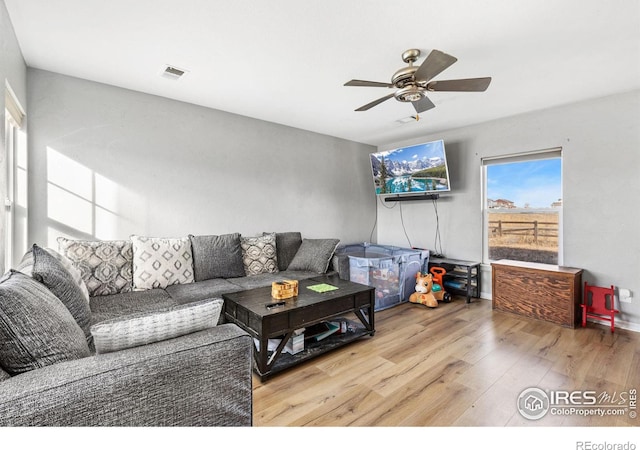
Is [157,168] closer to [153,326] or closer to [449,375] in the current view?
[153,326]

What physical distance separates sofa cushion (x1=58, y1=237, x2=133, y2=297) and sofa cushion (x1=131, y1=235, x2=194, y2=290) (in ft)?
0.26

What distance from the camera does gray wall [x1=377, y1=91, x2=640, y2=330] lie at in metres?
3.00

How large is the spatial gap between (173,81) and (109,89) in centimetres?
68

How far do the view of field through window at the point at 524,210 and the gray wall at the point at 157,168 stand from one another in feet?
7.94

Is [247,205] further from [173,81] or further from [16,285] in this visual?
[16,285]

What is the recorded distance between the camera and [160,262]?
9.37 feet

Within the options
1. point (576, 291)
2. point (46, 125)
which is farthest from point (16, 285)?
point (576, 291)

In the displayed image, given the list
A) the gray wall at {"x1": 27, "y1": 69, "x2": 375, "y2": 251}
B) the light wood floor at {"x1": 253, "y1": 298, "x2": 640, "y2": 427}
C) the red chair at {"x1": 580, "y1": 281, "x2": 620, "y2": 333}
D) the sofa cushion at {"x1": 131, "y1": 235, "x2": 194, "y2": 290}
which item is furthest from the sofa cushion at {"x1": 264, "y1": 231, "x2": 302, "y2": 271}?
the red chair at {"x1": 580, "y1": 281, "x2": 620, "y2": 333}

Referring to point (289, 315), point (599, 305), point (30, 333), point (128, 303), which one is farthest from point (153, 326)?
point (599, 305)

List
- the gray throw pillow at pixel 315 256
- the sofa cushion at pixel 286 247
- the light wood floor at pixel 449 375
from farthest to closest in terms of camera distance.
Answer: the sofa cushion at pixel 286 247 < the gray throw pillow at pixel 315 256 < the light wood floor at pixel 449 375

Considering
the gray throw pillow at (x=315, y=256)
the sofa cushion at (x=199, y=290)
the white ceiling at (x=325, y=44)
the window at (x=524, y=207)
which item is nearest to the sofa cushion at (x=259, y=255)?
the gray throw pillow at (x=315, y=256)

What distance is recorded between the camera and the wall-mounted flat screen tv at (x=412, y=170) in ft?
13.3

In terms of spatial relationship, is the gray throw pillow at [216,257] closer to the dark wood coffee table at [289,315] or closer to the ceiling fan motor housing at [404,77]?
the dark wood coffee table at [289,315]

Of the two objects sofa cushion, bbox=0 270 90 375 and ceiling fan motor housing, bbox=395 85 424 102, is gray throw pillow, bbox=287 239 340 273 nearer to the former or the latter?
ceiling fan motor housing, bbox=395 85 424 102
